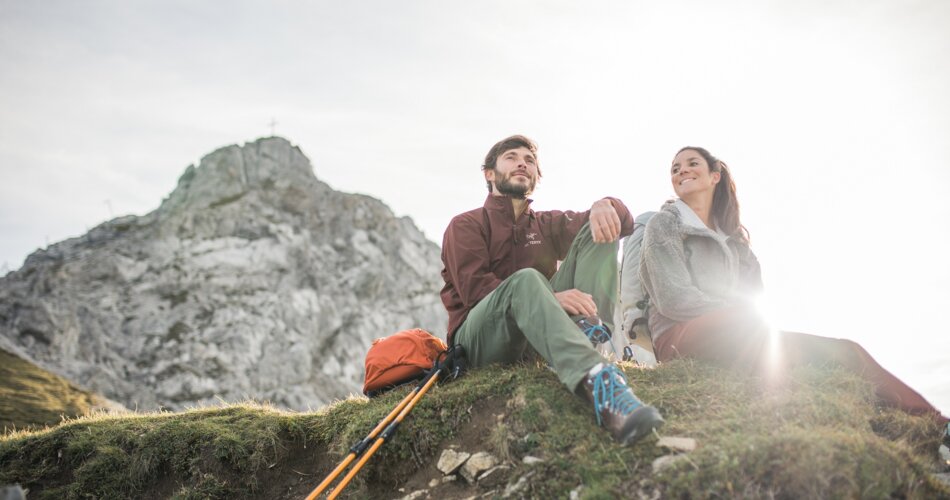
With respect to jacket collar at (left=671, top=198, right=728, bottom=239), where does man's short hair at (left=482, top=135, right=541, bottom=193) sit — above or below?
above

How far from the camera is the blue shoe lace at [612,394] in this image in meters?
4.26

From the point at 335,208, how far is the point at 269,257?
11.6m

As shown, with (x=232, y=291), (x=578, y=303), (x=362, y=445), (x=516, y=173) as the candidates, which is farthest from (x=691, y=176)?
(x=232, y=291)

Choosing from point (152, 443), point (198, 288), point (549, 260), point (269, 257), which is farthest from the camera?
point (269, 257)

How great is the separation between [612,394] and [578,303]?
1.38 m

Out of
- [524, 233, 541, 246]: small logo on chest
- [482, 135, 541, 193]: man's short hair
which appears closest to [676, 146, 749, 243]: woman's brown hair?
[482, 135, 541, 193]: man's short hair

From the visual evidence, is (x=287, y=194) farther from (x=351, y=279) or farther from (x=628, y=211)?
(x=628, y=211)

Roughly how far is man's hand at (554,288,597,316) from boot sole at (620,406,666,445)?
1502mm

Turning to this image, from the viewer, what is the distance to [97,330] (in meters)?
47.8

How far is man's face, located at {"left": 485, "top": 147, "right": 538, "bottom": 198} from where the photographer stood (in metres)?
6.91

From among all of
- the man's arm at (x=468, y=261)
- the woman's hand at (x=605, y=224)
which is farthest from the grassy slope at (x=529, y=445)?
the woman's hand at (x=605, y=224)

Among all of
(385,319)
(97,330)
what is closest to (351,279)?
(385,319)

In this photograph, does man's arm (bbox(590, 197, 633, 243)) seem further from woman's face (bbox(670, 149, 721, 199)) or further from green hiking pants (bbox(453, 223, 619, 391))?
woman's face (bbox(670, 149, 721, 199))

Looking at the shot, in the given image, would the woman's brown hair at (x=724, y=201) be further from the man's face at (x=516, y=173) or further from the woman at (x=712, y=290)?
the man's face at (x=516, y=173)
